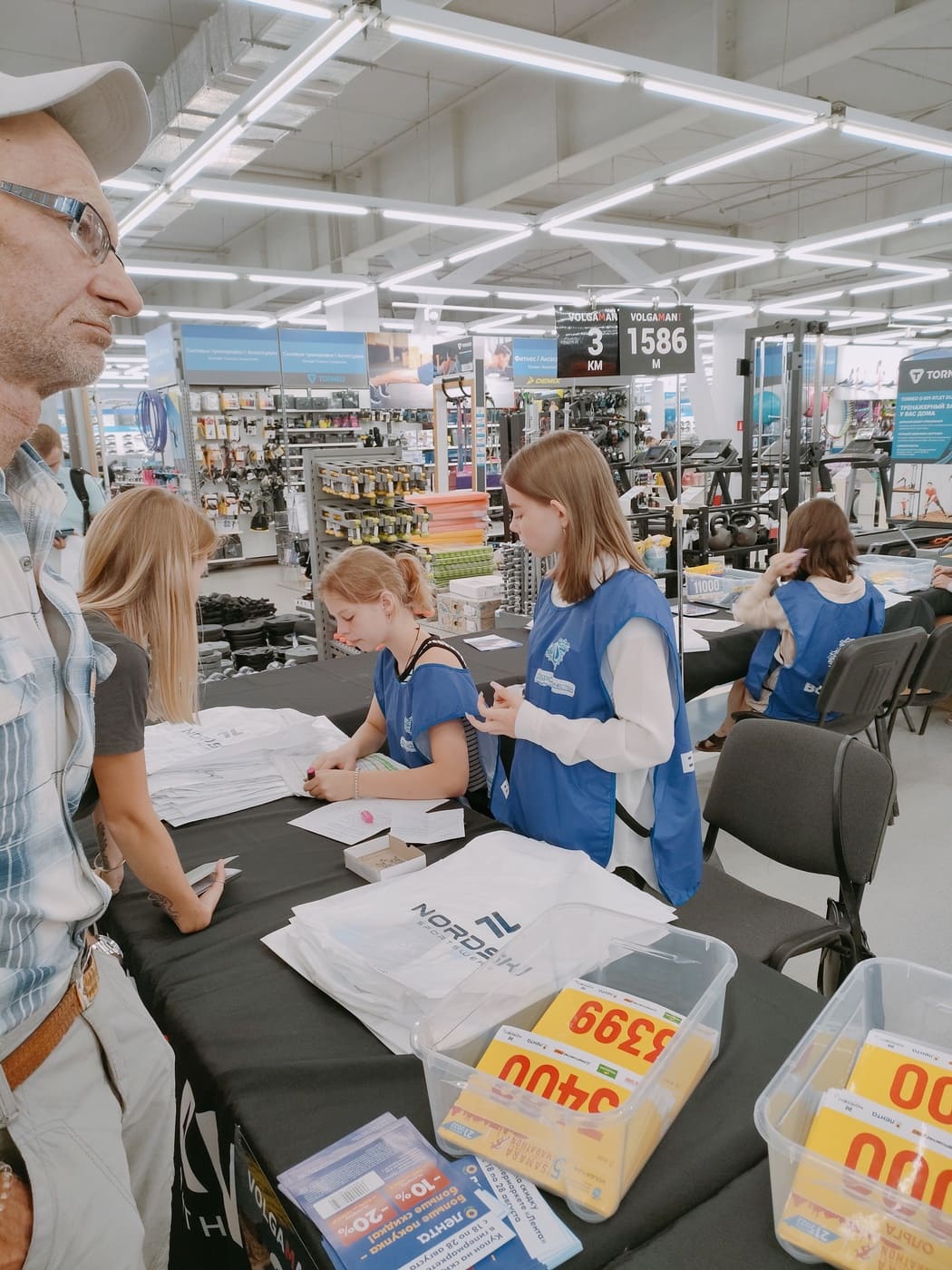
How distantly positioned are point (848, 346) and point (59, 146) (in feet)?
67.7

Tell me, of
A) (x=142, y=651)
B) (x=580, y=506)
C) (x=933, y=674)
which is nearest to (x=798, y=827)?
(x=580, y=506)

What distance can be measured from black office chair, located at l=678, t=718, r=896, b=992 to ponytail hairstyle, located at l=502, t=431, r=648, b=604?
66 cm

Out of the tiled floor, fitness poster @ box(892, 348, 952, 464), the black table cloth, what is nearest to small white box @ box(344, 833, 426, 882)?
the black table cloth

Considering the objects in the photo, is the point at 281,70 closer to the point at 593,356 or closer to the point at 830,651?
the point at 593,356

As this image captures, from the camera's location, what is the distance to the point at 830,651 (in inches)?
138

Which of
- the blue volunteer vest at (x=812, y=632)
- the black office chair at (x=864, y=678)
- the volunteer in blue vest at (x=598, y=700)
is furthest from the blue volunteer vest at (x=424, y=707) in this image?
the blue volunteer vest at (x=812, y=632)

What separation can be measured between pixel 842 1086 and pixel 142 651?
117 centimetres

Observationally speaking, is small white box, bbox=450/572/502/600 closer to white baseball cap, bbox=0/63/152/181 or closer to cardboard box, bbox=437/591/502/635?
cardboard box, bbox=437/591/502/635

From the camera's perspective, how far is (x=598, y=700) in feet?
5.94

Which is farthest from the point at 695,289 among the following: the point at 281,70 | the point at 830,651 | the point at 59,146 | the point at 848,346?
the point at 59,146

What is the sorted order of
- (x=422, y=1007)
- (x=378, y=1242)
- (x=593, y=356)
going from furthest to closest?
(x=593, y=356), (x=422, y=1007), (x=378, y=1242)

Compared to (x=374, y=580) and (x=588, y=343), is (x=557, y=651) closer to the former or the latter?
(x=374, y=580)

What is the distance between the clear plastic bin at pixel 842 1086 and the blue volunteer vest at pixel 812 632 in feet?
8.57

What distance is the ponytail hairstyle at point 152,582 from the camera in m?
1.58
